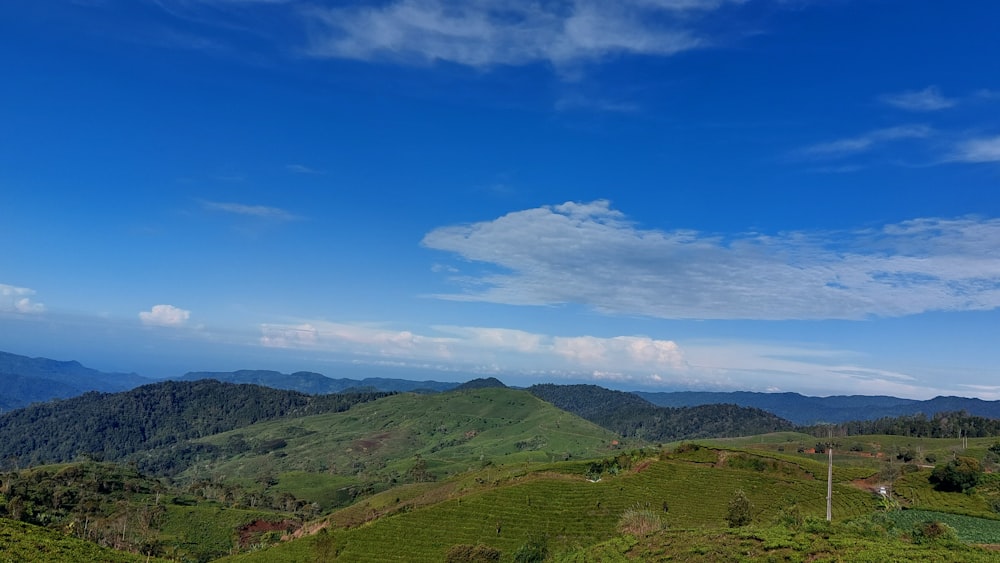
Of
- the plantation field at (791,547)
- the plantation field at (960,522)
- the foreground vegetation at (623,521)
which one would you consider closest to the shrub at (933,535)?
the foreground vegetation at (623,521)

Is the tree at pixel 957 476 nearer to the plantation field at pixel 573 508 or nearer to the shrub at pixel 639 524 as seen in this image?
the plantation field at pixel 573 508

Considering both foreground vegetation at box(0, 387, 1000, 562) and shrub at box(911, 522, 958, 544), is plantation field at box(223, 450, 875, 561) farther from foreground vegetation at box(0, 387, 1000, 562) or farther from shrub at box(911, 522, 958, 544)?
shrub at box(911, 522, 958, 544)

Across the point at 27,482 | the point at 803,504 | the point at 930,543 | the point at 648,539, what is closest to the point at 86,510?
the point at 27,482

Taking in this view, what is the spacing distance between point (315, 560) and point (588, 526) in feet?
112

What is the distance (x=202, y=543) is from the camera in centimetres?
11444

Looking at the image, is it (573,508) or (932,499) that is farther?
(573,508)

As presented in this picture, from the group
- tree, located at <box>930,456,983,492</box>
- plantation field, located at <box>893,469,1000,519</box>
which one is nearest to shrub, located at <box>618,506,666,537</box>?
plantation field, located at <box>893,469,1000,519</box>

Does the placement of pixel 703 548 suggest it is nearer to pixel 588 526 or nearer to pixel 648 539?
pixel 648 539

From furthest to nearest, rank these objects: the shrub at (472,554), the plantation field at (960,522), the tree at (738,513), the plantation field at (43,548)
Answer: the shrub at (472,554)
the tree at (738,513)
the plantation field at (960,522)
the plantation field at (43,548)

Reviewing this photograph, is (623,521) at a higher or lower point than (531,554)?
higher

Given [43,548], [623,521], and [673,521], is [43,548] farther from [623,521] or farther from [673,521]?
[673,521]

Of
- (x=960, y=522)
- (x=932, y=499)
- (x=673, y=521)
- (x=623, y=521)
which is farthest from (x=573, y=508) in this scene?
(x=932, y=499)

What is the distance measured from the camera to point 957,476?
258 ft

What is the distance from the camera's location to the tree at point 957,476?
77688 mm
